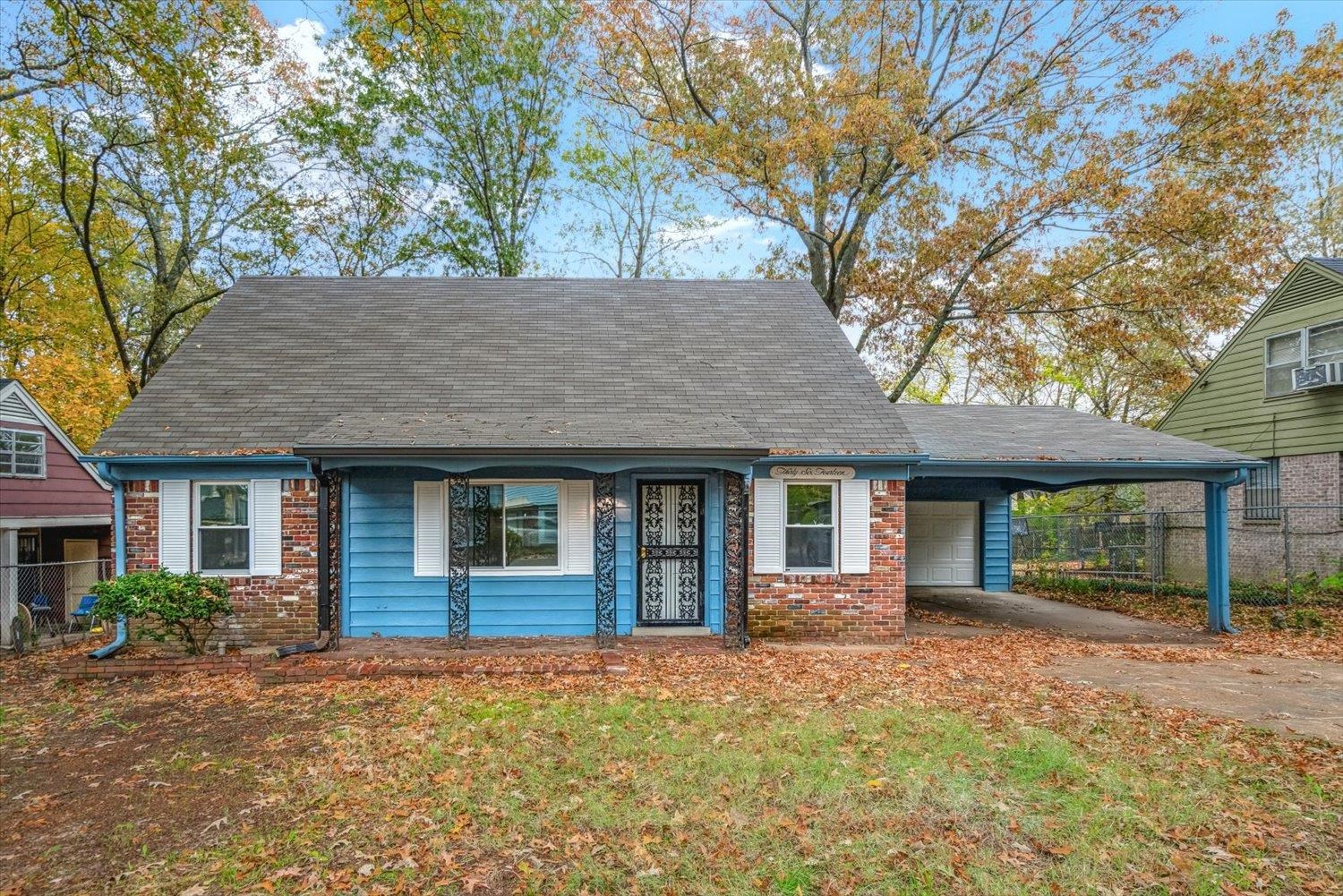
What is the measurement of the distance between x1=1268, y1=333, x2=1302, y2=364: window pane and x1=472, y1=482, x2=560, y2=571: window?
16101 millimetres

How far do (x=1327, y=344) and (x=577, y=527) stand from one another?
1598 cm

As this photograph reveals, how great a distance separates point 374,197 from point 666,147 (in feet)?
27.8

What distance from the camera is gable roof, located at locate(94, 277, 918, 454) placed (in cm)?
966

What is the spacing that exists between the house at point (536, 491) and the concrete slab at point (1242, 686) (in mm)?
2340

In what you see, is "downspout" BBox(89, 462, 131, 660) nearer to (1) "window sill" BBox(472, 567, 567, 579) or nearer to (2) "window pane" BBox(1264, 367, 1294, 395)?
(1) "window sill" BBox(472, 567, 567, 579)

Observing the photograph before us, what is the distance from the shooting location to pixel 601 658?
873cm

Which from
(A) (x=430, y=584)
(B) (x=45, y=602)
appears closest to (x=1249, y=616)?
(A) (x=430, y=584)

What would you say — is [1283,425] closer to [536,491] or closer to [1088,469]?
[1088,469]

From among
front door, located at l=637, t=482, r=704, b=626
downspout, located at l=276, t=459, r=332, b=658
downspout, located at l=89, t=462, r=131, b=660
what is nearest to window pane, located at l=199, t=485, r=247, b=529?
downspout, located at l=89, t=462, r=131, b=660

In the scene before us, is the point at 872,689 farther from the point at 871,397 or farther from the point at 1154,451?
the point at 1154,451

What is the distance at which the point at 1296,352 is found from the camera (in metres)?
15.9

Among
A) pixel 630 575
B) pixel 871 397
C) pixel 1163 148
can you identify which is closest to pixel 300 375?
pixel 630 575

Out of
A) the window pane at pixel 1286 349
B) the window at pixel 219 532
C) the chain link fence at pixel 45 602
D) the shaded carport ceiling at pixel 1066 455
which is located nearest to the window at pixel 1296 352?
the window pane at pixel 1286 349

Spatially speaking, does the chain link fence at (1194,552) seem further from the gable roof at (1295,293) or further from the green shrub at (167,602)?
the green shrub at (167,602)
